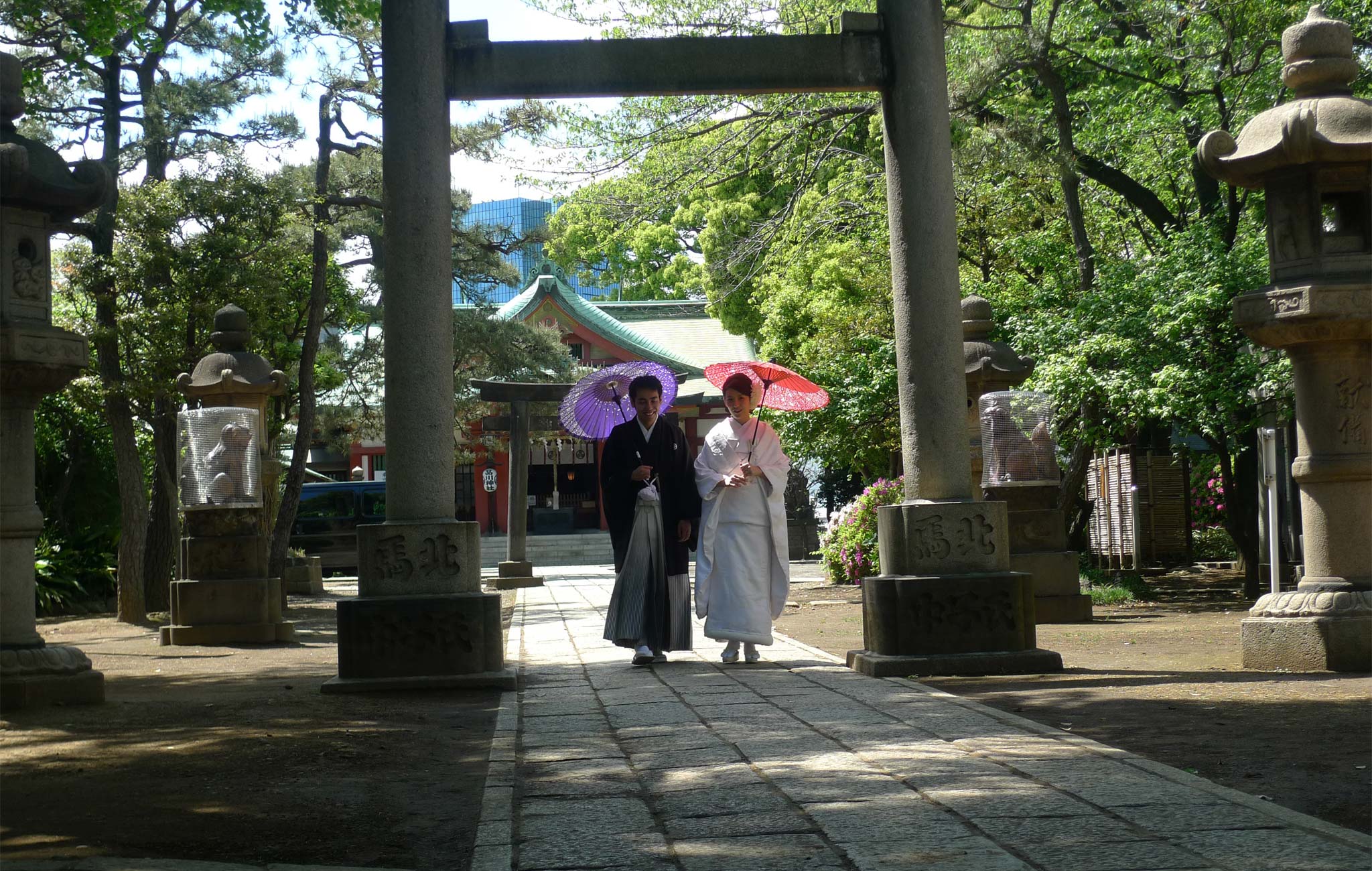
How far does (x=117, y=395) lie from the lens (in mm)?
13867

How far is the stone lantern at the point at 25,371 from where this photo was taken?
261 inches

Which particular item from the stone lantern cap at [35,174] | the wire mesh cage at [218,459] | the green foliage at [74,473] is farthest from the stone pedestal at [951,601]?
the green foliage at [74,473]

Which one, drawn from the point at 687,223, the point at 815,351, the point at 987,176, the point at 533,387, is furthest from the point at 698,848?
the point at 687,223

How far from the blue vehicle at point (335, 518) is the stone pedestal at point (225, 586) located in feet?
63.2

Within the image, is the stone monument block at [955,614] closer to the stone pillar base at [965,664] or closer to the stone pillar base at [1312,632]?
the stone pillar base at [965,664]

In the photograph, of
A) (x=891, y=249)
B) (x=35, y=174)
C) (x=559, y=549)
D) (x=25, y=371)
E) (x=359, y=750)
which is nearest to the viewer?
(x=359, y=750)

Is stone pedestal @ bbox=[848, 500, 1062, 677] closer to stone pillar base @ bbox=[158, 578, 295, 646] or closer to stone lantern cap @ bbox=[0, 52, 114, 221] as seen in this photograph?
stone lantern cap @ bbox=[0, 52, 114, 221]

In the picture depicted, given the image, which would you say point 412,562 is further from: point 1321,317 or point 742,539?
point 1321,317

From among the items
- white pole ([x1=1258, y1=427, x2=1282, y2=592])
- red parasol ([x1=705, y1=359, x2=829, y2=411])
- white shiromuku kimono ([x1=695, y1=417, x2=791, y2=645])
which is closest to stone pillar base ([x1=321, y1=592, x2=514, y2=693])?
white shiromuku kimono ([x1=695, y1=417, x2=791, y2=645])

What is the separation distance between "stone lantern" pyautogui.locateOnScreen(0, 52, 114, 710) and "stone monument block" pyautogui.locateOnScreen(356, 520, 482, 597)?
151 centimetres

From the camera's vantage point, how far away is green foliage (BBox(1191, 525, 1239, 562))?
69.6ft

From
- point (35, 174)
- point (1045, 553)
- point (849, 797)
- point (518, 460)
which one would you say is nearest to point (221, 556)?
point (35, 174)

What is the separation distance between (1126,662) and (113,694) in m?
6.04

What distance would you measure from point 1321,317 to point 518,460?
1749 centimetres
